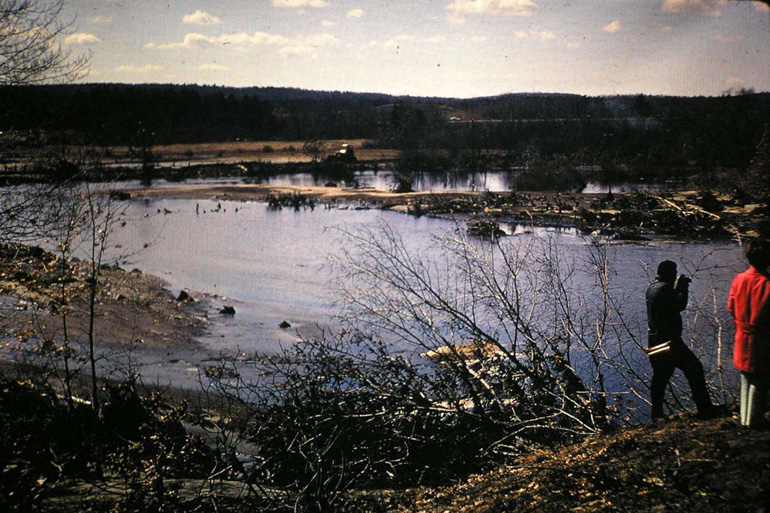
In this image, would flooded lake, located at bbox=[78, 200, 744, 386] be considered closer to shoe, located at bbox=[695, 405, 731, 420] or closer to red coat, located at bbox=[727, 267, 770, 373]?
shoe, located at bbox=[695, 405, 731, 420]

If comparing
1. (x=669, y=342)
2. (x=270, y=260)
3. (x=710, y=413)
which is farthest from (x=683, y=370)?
(x=270, y=260)

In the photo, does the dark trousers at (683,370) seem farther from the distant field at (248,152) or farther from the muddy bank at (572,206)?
the distant field at (248,152)

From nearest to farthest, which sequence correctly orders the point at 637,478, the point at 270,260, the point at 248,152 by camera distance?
1. the point at 637,478
2. the point at 270,260
3. the point at 248,152

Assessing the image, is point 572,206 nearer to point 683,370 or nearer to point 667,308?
point 667,308

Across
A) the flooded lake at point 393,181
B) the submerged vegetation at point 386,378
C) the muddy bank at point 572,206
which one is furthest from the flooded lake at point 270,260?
the flooded lake at point 393,181

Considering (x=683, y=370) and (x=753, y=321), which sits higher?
(x=753, y=321)

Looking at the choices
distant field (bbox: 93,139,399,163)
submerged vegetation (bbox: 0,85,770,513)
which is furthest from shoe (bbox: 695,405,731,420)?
distant field (bbox: 93,139,399,163)

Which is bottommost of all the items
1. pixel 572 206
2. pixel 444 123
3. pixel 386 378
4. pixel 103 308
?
pixel 103 308
